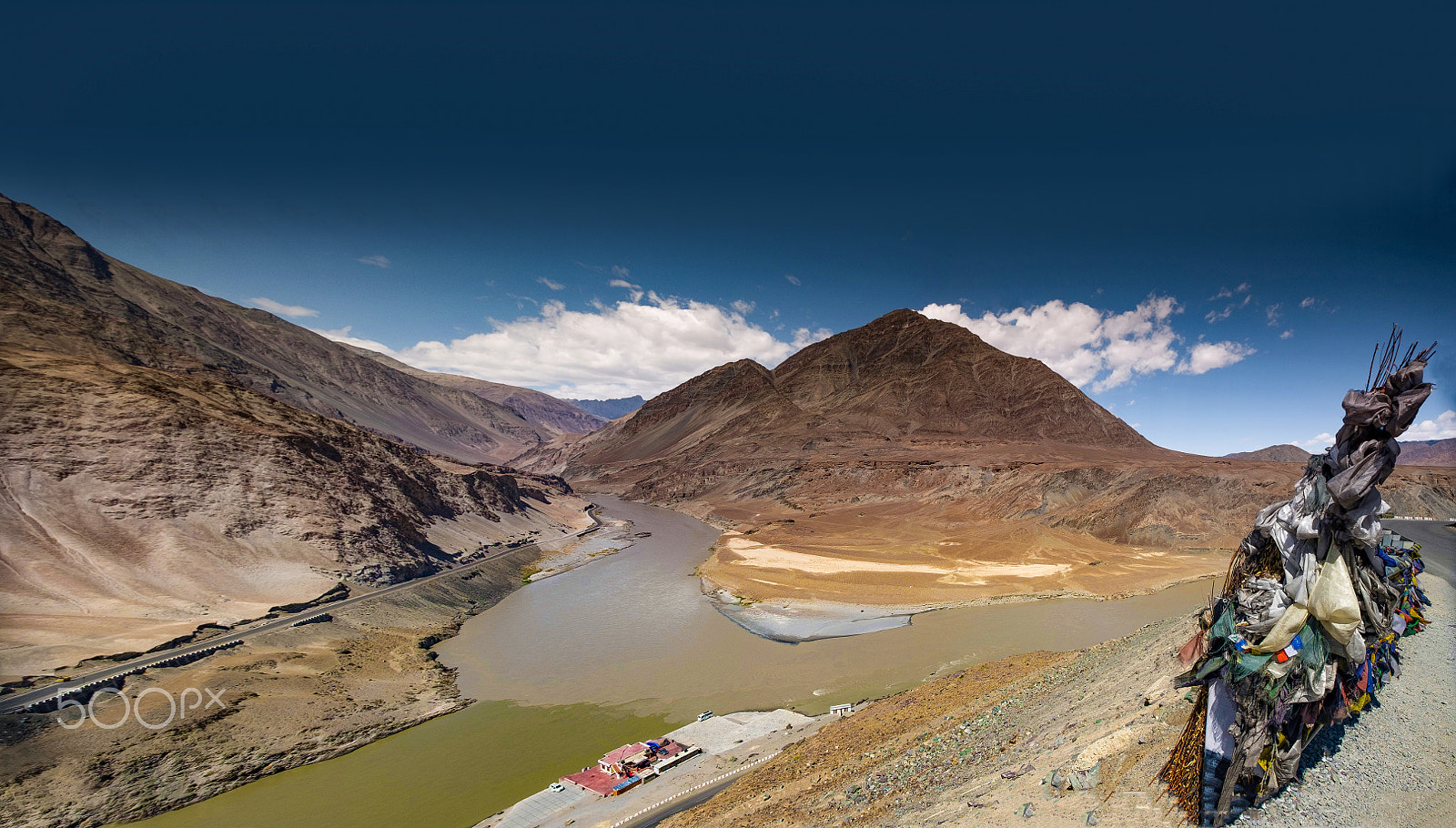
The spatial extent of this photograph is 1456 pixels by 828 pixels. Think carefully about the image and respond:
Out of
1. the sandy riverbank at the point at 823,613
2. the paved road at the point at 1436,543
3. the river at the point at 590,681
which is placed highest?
the paved road at the point at 1436,543

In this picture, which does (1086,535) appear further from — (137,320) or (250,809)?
(137,320)

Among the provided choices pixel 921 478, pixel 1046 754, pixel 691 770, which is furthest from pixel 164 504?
pixel 921 478

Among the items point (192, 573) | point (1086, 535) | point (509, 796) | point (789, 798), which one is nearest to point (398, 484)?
point (192, 573)

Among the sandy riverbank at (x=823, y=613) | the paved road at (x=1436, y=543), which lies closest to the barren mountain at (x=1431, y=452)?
the paved road at (x=1436, y=543)

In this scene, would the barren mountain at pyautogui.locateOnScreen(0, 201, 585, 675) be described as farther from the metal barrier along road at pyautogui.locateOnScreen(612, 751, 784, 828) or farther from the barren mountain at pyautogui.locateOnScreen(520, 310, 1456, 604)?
→ the barren mountain at pyautogui.locateOnScreen(520, 310, 1456, 604)

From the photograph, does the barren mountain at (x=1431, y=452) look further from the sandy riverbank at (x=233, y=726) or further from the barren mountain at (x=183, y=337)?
the barren mountain at (x=183, y=337)

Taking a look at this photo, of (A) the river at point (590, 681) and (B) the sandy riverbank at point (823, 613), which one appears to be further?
(B) the sandy riverbank at point (823, 613)

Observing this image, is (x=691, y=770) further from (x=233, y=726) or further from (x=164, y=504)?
(x=164, y=504)
